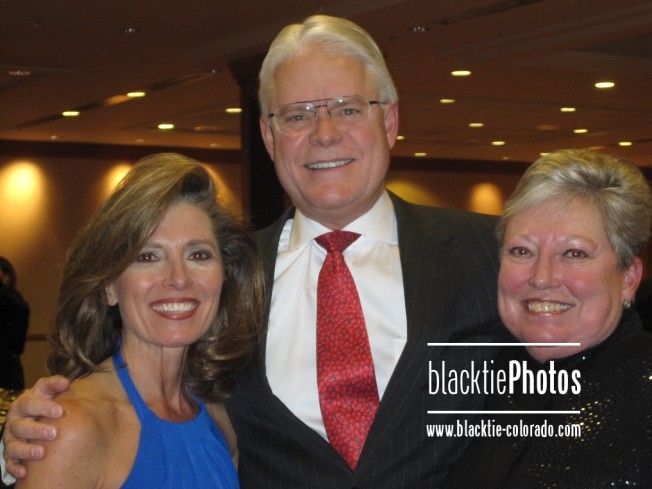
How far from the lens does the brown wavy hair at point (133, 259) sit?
175 cm

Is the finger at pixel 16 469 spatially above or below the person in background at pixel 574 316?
below

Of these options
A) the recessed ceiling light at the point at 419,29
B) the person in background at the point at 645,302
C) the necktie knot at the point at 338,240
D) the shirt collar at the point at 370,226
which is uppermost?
the recessed ceiling light at the point at 419,29

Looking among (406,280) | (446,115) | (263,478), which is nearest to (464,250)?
(406,280)

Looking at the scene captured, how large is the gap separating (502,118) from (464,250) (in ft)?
28.0

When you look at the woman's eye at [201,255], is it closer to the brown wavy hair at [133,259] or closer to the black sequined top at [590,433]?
the brown wavy hair at [133,259]

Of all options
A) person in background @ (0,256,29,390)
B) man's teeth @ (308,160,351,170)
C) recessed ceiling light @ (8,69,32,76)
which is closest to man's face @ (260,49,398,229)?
man's teeth @ (308,160,351,170)

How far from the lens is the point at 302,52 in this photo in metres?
1.94

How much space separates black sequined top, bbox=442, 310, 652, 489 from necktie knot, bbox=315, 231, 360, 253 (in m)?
0.46

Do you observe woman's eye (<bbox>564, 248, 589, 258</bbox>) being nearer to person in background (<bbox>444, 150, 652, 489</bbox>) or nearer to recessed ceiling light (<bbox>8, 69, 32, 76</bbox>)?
person in background (<bbox>444, 150, 652, 489</bbox>)

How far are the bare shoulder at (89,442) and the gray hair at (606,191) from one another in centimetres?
78

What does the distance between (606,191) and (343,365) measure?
584 millimetres

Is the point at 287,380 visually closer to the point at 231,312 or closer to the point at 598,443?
the point at 231,312

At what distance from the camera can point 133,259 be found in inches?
68.7

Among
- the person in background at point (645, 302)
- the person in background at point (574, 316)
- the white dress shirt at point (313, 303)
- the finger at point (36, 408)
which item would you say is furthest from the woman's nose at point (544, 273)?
the person in background at point (645, 302)
